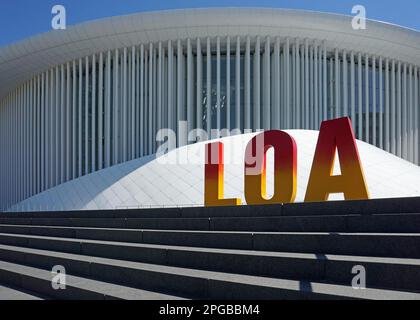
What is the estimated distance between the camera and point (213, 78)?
2530 centimetres

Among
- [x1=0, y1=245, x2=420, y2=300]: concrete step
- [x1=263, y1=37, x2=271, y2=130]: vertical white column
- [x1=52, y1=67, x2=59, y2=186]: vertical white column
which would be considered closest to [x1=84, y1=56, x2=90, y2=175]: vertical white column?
[x1=52, y1=67, x2=59, y2=186]: vertical white column

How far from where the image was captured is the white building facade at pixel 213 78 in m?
23.8

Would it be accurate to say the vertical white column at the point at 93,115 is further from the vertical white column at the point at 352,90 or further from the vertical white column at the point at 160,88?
the vertical white column at the point at 352,90

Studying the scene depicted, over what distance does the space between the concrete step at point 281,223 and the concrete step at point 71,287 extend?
7.45ft

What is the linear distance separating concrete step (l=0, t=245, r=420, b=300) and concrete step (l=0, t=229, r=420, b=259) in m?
0.83

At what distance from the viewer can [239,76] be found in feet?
81.0

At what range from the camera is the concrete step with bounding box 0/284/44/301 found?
23.0ft

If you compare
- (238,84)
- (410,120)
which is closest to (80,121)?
(238,84)

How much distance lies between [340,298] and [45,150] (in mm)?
26604

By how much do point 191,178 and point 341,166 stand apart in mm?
8582

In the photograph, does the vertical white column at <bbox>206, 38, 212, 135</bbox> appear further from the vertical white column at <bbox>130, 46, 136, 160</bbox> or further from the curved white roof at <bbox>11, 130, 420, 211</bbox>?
the curved white roof at <bbox>11, 130, 420, 211</bbox>

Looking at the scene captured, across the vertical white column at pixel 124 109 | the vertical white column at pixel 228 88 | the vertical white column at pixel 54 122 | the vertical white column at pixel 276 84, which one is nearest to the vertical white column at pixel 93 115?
the vertical white column at pixel 124 109
